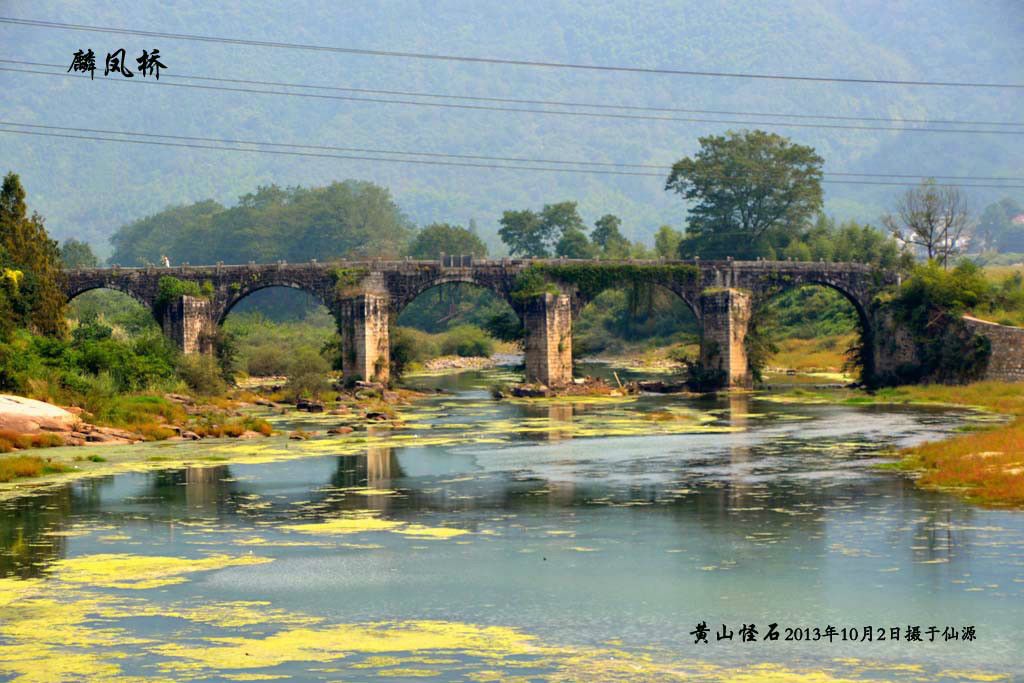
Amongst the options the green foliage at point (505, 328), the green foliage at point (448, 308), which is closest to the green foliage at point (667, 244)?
the green foliage at point (448, 308)

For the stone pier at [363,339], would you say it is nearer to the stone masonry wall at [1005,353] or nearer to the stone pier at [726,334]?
the stone pier at [726,334]

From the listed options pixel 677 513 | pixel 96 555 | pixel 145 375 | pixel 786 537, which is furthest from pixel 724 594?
pixel 145 375

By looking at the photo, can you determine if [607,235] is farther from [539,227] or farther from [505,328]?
[505,328]

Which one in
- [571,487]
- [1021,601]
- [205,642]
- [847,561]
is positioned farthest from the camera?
[571,487]

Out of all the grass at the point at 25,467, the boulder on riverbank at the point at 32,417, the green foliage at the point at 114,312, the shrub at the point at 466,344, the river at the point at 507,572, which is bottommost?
the river at the point at 507,572

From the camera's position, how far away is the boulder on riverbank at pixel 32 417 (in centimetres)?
4403

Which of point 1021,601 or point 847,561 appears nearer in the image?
point 1021,601

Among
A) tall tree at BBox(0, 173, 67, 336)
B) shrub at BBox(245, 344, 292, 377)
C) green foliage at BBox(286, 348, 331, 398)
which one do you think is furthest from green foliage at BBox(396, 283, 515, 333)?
tall tree at BBox(0, 173, 67, 336)

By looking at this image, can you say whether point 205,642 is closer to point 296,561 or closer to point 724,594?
point 296,561

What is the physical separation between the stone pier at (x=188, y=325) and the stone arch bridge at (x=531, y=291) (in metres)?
0.06

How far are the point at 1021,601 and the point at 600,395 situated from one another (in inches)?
2042

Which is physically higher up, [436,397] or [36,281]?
[36,281]

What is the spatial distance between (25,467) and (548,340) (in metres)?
41.9

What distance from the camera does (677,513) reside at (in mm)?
29344
